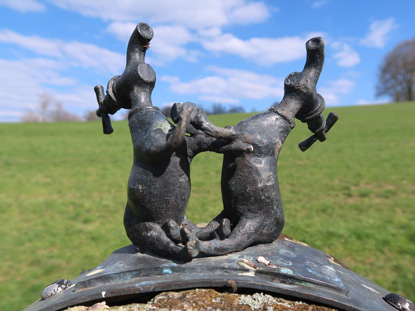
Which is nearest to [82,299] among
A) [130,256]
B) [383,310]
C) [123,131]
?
[130,256]

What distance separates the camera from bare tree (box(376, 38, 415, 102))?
41.2 metres

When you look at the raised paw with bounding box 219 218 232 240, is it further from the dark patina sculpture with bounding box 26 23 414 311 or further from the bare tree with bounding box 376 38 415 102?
the bare tree with bounding box 376 38 415 102

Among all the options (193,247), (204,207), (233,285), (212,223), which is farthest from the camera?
(204,207)

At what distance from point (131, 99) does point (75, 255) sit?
383 cm

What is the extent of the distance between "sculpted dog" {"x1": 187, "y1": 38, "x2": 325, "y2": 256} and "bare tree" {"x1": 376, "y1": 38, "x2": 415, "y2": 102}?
150 feet

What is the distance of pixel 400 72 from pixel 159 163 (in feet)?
155

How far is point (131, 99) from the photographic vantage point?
8.13 ft

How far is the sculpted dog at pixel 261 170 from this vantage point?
232cm

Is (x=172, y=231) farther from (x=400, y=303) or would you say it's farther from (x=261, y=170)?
(x=400, y=303)

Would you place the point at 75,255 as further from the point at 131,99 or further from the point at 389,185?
the point at 389,185

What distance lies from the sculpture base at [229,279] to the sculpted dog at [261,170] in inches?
5.2

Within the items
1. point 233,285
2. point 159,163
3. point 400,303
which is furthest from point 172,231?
point 400,303

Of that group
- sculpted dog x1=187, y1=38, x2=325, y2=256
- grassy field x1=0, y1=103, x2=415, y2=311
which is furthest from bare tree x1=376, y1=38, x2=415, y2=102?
sculpted dog x1=187, y1=38, x2=325, y2=256

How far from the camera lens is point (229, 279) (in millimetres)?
1945
